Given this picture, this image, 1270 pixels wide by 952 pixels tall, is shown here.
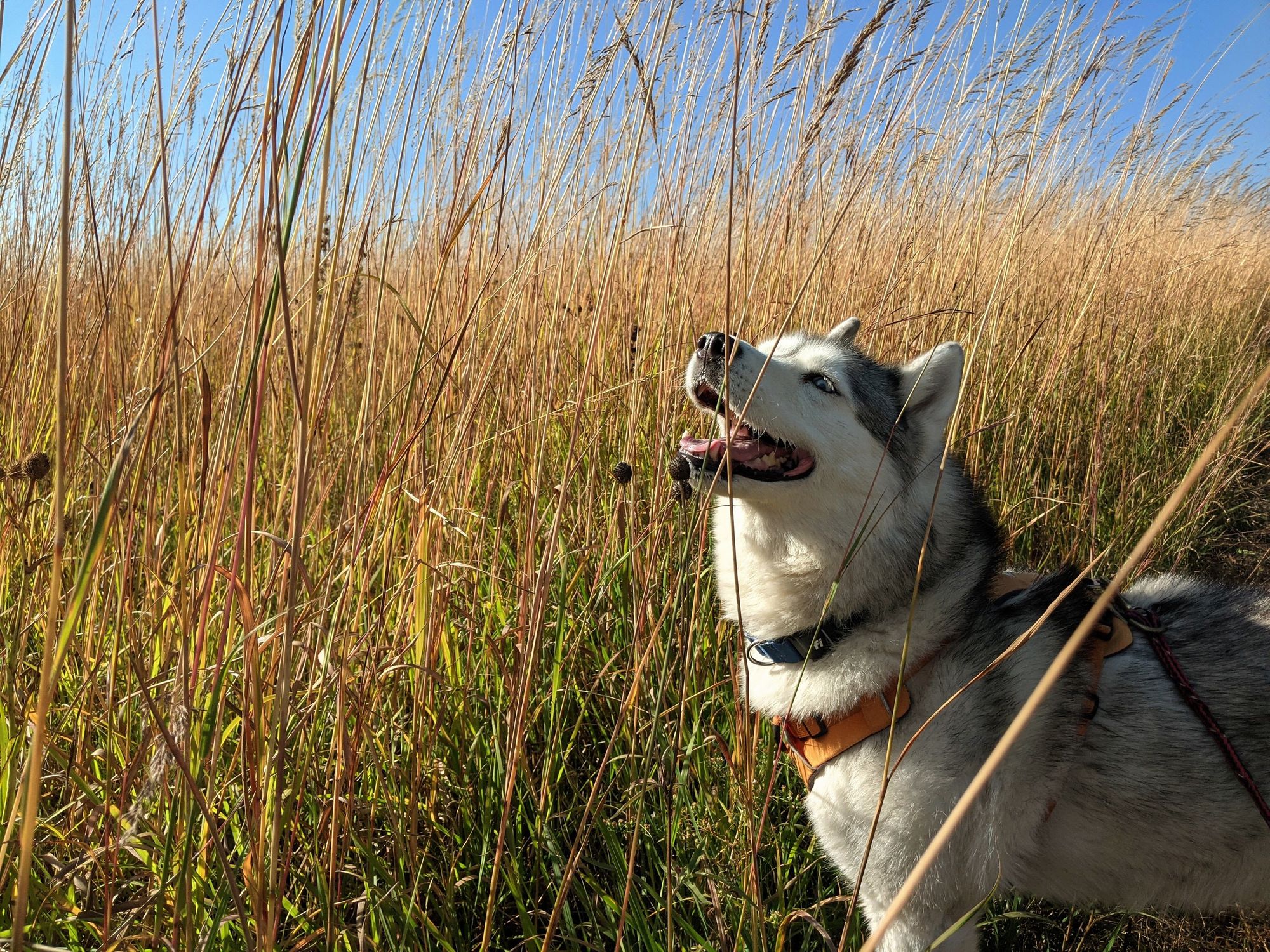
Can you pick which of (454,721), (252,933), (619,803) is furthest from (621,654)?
(252,933)

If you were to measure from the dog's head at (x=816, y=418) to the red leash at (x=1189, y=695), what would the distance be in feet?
1.96

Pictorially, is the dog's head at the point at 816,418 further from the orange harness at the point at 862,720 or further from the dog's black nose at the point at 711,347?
the orange harness at the point at 862,720

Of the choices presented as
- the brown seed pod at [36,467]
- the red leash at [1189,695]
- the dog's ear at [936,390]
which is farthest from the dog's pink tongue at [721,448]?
the brown seed pod at [36,467]

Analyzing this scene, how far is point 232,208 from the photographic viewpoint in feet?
4.67

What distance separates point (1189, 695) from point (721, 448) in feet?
3.63

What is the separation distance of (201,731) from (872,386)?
1727mm

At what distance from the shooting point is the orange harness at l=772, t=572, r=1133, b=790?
1.61m

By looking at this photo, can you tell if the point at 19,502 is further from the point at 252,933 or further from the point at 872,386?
the point at 872,386

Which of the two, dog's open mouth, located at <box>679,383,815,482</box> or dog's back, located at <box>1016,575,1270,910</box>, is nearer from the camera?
dog's back, located at <box>1016,575,1270,910</box>

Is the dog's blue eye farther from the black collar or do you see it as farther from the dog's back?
the dog's back

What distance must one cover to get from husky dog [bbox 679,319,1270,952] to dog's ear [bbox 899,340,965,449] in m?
0.01

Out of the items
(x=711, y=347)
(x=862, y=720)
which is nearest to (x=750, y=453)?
(x=711, y=347)

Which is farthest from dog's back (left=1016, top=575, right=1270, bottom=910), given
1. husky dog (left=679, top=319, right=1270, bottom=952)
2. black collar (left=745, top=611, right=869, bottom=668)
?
black collar (left=745, top=611, right=869, bottom=668)

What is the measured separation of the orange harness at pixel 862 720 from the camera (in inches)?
63.6
